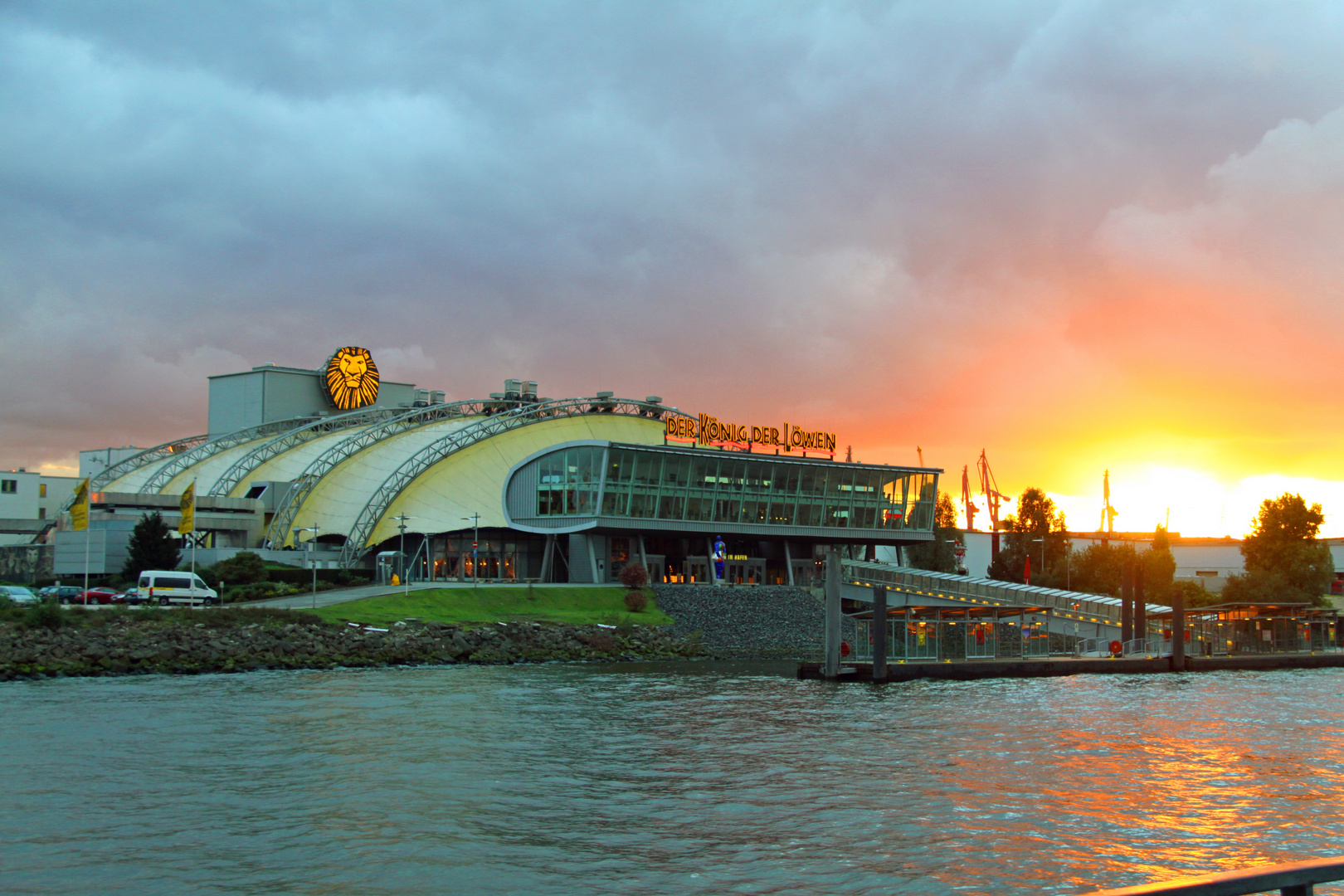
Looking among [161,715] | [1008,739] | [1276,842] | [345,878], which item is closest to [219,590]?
[161,715]

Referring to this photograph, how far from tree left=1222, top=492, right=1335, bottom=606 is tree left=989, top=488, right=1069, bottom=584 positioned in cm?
2235

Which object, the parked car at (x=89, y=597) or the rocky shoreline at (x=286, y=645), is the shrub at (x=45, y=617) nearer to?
the rocky shoreline at (x=286, y=645)

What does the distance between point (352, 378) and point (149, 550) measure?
49.2 m

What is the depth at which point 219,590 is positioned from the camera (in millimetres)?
79938

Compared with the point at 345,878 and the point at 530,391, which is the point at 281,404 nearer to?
the point at 530,391

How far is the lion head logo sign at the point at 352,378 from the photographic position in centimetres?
13175

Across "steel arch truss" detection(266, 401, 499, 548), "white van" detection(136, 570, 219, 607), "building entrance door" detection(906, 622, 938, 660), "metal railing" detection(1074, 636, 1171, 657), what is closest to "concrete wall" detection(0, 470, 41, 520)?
"steel arch truss" detection(266, 401, 499, 548)

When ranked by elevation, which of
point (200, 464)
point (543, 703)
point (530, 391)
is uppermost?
point (530, 391)

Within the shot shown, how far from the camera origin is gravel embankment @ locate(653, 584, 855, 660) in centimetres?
8319

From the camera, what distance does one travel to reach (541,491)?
102062 millimetres

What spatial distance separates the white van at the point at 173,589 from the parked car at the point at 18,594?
6.22m

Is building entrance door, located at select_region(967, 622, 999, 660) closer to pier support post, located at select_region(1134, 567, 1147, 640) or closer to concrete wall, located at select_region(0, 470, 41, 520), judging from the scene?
pier support post, located at select_region(1134, 567, 1147, 640)

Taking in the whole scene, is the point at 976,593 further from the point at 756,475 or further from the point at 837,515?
the point at 837,515

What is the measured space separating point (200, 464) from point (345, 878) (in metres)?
107
